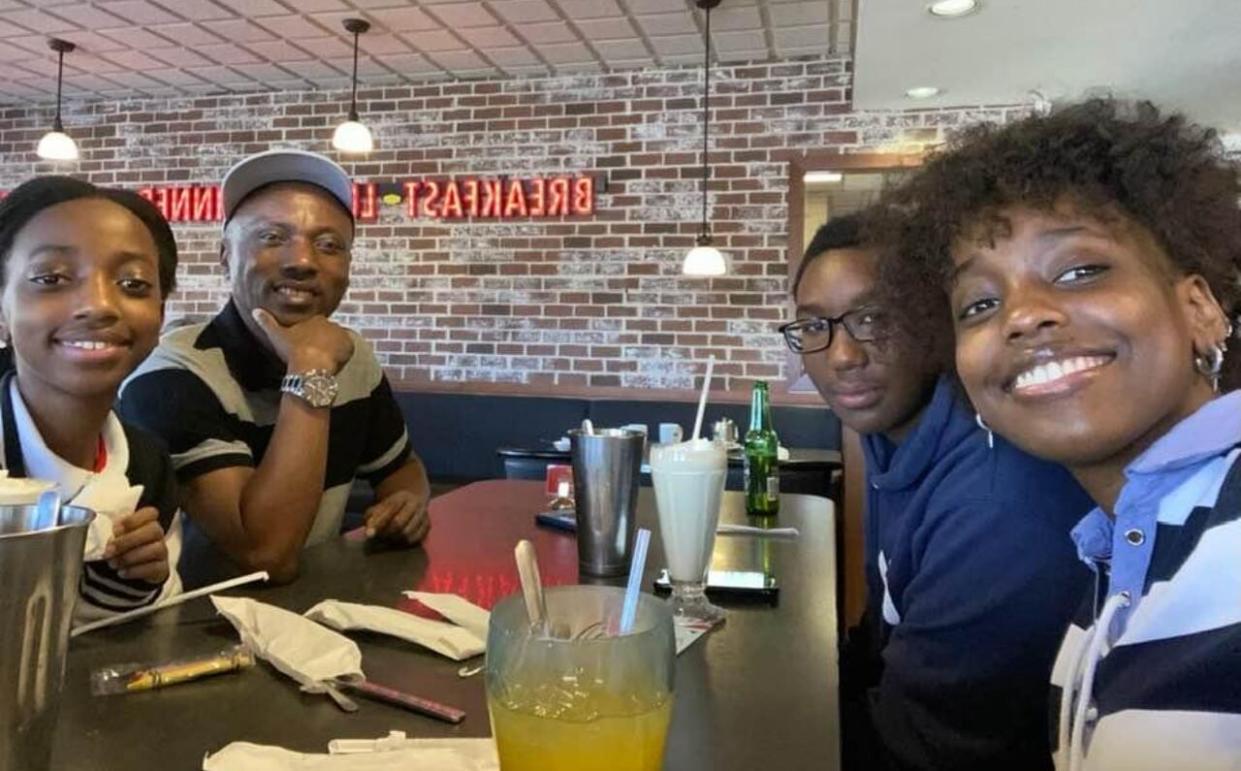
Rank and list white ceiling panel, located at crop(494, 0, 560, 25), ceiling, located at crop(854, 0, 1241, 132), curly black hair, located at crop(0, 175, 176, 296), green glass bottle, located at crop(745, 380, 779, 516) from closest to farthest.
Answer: curly black hair, located at crop(0, 175, 176, 296)
green glass bottle, located at crop(745, 380, 779, 516)
ceiling, located at crop(854, 0, 1241, 132)
white ceiling panel, located at crop(494, 0, 560, 25)

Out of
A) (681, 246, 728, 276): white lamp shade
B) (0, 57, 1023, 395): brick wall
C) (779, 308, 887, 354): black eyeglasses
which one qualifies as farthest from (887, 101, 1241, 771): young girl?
(0, 57, 1023, 395): brick wall

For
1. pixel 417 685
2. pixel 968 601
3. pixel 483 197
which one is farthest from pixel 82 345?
pixel 483 197

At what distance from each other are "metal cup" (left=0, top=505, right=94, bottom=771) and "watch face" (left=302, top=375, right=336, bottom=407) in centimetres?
81

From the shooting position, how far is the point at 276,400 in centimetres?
166

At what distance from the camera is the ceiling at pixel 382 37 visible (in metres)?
4.10

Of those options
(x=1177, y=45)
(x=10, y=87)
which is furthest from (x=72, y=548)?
(x=10, y=87)

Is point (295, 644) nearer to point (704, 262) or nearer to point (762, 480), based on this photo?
point (762, 480)

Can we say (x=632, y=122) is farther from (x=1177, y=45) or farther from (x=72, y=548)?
(x=72, y=548)

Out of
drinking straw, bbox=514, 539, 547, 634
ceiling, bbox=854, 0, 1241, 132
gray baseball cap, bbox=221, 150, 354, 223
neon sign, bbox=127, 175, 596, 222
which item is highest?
ceiling, bbox=854, 0, 1241, 132

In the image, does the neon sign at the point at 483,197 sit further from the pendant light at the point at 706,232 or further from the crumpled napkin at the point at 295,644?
the crumpled napkin at the point at 295,644

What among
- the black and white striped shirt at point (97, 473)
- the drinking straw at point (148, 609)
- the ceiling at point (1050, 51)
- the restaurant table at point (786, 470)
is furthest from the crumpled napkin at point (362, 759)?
the ceiling at point (1050, 51)

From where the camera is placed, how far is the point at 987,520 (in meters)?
1.08

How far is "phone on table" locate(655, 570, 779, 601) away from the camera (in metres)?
1.16

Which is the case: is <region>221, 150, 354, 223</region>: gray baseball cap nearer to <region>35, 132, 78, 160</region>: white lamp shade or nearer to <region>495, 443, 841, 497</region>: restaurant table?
<region>495, 443, 841, 497</region>: restaurant table
